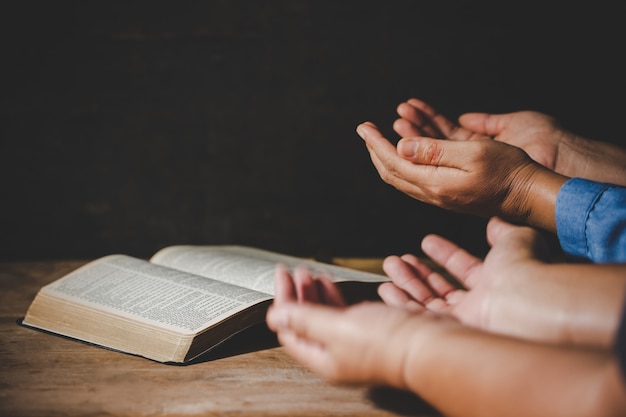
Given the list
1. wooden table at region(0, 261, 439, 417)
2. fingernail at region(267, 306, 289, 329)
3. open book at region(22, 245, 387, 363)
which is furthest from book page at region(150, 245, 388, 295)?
fingernail at region(267, 306, 289, 329)

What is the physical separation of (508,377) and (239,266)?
685 mm

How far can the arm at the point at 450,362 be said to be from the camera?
18.9 inches

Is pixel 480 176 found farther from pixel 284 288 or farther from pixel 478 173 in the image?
pixel 284 288

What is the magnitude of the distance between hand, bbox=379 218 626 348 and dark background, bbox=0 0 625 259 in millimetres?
1221

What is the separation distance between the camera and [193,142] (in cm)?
199

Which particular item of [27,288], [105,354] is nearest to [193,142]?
[27,288]

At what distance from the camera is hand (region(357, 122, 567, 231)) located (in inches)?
38.0

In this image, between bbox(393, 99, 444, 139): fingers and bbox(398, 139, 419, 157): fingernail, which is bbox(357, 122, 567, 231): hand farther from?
bbox(393, 99, 444, 139): fingers

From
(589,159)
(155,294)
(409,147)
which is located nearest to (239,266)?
(155,294)

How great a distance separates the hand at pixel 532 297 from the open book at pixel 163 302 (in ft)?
0.75

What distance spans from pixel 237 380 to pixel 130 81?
137 centimetres

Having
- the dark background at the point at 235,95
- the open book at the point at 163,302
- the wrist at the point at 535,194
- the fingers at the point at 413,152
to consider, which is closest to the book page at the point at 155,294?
the open book at the point at 163,302

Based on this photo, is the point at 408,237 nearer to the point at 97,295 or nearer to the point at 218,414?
the point at 97,295

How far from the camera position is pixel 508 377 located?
1.70ft
